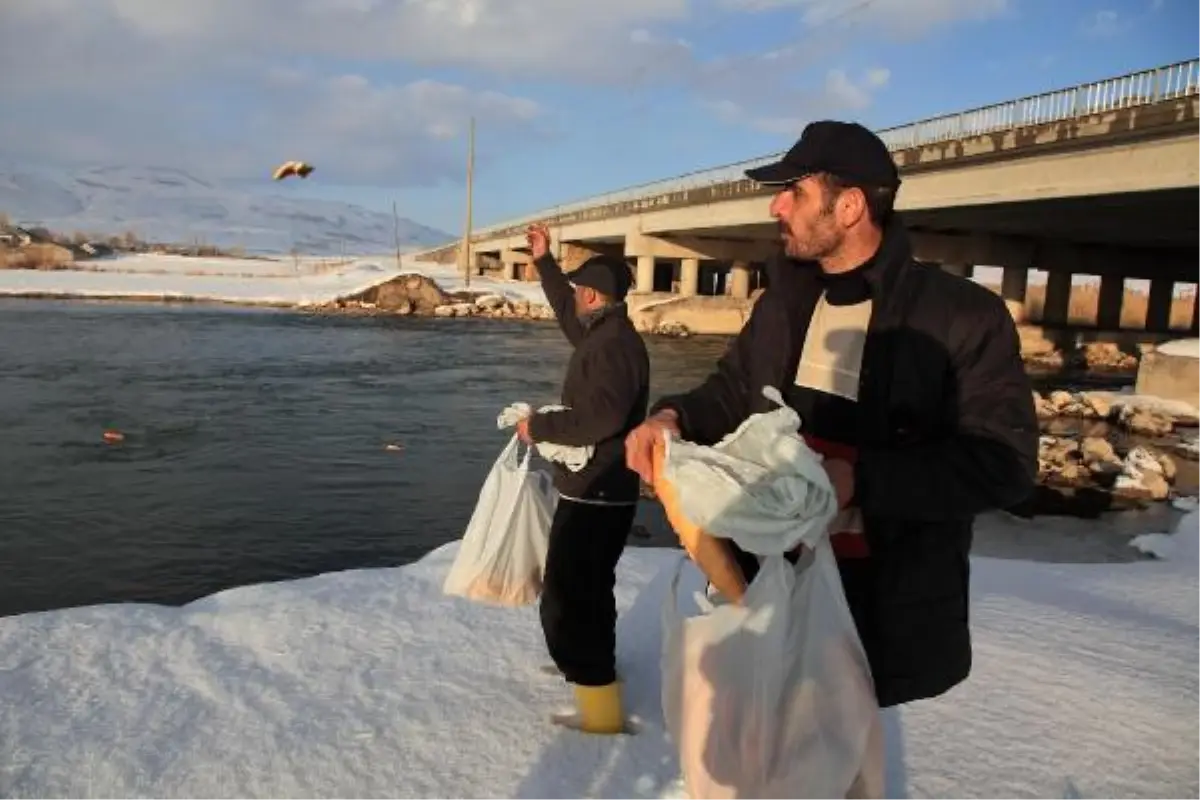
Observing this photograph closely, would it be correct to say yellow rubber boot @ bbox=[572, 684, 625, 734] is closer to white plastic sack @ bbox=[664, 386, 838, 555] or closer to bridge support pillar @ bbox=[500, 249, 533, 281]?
white plastic sack @ bbox=[664, 386, 838, 555]

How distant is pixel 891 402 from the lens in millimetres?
1957

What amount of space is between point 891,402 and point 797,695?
0.71m

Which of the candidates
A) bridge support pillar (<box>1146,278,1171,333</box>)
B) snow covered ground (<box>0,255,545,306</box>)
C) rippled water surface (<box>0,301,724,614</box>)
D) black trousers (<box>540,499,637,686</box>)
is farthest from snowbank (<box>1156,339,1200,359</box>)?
snow covered ground (<box>0,255,545,306</box>)

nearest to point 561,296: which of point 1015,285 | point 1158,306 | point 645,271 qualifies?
point 1015,285

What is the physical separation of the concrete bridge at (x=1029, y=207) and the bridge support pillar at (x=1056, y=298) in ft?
0.17

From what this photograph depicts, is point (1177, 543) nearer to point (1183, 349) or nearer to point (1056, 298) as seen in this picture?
point (1183, 349)

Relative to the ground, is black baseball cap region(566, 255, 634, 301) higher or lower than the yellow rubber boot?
higher

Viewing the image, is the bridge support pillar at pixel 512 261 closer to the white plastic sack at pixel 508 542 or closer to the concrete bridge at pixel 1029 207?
the concrete bridge at pixel 1029 207

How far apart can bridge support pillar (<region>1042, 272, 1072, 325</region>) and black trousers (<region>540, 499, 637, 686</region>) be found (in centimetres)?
Result: 3485

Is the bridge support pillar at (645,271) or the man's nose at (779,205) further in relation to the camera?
the bridge support pillar at (645,271)

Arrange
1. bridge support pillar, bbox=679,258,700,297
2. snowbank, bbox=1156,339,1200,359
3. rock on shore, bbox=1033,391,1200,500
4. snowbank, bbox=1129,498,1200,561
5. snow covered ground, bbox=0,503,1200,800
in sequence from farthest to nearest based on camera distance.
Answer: bridge support pillar, bbox=679,258,700,297, snowbank, bbox=1156,339,1200,359, rock on shore, bbox=1033,391,1200,500, snowbank, bbox=1129,498,1200,561, snow covered ground, bbox=0,503,1200,800

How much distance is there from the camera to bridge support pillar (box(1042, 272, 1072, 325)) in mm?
33375

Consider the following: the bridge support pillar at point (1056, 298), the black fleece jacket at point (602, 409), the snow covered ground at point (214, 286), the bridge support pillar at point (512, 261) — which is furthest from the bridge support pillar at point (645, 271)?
the black fleece jacket at point (602, 409)

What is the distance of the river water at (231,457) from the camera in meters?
7.39
